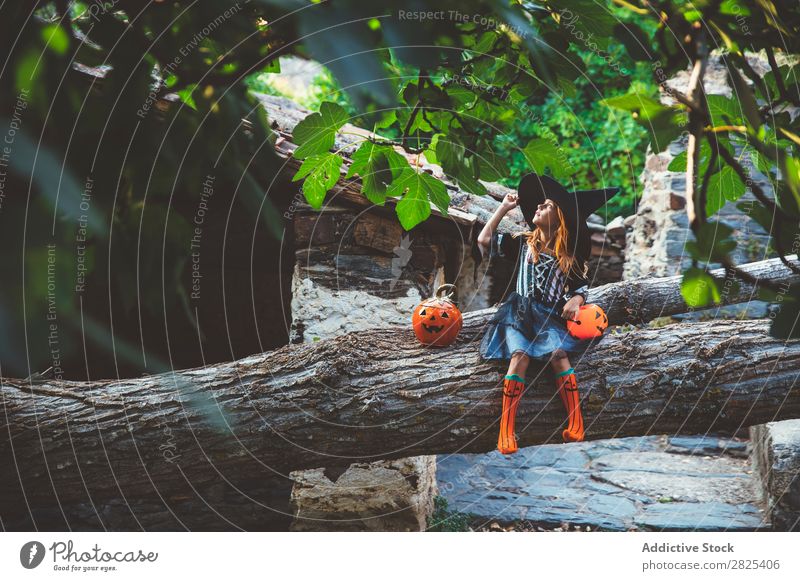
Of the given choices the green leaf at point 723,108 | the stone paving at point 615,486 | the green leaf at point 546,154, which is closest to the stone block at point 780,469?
the stone paving at point 615,486

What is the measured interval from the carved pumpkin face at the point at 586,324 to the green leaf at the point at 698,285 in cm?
87

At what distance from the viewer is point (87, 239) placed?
0.45 m

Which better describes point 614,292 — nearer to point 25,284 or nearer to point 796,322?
point 796,322

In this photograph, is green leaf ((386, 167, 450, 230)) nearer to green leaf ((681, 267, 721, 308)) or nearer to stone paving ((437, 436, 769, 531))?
green leaf ((681, 267, 721, 308))

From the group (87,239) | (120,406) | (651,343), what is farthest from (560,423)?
(87,239)

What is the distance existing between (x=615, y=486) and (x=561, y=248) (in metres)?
1.18

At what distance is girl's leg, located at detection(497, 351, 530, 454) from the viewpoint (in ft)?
5.11

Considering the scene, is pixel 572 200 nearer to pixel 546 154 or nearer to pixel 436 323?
pixel 546 154

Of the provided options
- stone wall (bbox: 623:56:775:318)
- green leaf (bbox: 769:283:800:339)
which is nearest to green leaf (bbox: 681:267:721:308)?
green leaf (bbox: 769:283:800:339)

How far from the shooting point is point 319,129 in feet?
4.27

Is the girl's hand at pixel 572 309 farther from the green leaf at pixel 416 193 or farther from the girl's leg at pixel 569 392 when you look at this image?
the green leaf at pixel 416 193

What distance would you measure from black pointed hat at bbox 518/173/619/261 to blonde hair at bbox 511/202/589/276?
11 millimetres

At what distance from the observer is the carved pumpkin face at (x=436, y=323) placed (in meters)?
1.73

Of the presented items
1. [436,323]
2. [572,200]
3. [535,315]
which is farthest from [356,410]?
[572,200]
